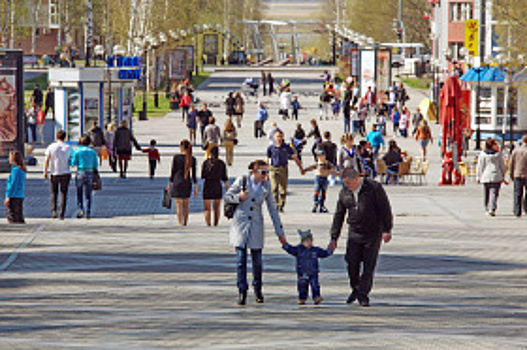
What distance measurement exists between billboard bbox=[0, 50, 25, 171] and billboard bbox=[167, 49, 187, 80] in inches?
1520

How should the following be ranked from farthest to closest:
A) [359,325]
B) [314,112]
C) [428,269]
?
[314,112] < [428,269] < [359,325]

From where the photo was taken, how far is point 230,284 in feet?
48.8

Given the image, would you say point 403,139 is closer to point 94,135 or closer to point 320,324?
point 94,135

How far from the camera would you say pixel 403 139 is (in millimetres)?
45531

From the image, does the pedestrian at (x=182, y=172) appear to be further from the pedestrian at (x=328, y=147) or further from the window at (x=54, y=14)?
the window at (x=54, y=14)

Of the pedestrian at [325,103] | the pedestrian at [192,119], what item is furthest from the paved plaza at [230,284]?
the pedestrian at [325,103]

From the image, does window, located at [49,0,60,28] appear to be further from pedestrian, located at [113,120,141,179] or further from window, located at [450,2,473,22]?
pedestrian, located at [113,120,141,179]

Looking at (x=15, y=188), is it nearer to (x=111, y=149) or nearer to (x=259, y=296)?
(x=259, y=296)

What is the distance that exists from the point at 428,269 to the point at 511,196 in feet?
38.9

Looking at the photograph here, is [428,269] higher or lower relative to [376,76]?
lower

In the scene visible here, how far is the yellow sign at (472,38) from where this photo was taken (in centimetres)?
4494

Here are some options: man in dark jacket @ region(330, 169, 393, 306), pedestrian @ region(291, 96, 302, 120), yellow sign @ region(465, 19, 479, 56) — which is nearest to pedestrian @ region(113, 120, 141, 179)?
man in dark jacket @ region(330, 169, 393, 306)

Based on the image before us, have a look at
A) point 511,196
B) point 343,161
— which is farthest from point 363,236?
point 511,196

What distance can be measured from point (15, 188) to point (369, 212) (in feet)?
31.9
